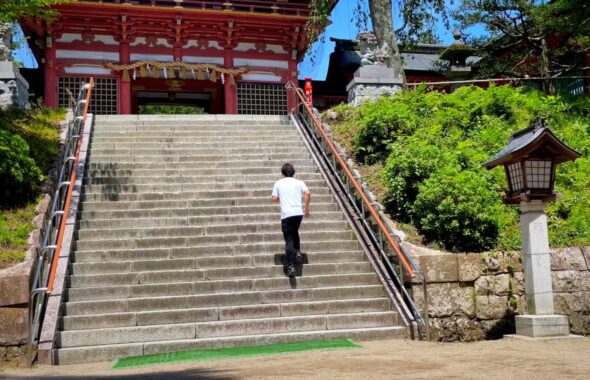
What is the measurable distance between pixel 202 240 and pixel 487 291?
12.9 feet

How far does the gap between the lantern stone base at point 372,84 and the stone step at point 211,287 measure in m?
7.42

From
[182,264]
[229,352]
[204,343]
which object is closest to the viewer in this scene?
[229,352]

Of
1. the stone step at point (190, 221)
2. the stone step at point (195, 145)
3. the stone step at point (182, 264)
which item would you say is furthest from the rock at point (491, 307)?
the stone step at point (195, 145)

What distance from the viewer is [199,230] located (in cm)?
839

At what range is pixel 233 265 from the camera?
7684 mm

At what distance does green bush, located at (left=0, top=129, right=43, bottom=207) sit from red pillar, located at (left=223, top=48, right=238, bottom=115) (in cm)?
1016

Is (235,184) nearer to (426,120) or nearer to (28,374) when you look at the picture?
(426,120)

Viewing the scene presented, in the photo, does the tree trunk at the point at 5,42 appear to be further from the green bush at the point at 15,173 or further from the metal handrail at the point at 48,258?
the green bush at the point at 15,173

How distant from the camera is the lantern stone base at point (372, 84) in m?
14.2

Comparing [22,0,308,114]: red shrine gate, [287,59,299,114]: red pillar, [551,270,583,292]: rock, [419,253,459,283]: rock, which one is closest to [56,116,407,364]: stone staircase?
[419,253,459,283]: rock

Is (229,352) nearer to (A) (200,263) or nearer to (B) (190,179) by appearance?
(A) (200,263)

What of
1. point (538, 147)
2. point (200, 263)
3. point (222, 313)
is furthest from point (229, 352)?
point (538, 147)

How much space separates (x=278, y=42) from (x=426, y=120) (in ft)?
28.9

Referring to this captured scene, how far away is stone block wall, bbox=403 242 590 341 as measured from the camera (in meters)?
6.96
